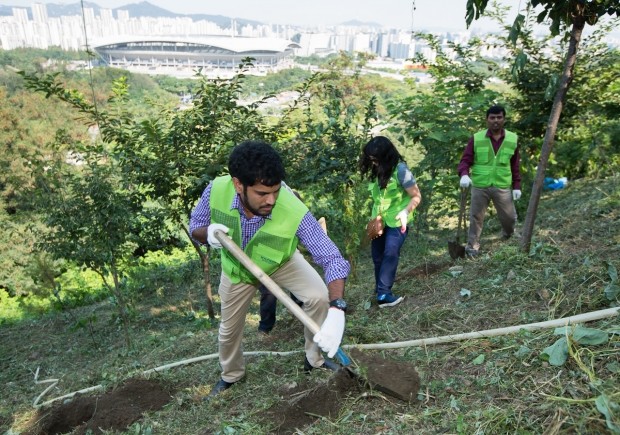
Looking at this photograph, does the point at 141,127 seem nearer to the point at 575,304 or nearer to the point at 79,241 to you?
the point at 79,241

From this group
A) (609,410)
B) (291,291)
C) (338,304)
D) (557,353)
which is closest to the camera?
(609,410)

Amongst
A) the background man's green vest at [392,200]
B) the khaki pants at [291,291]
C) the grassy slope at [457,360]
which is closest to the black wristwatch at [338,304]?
the khaki pants at [291,291]

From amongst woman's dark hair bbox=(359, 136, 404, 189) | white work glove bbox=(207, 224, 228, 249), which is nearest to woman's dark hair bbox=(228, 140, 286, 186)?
white work glove bbox=(207, 224, 228, 249)

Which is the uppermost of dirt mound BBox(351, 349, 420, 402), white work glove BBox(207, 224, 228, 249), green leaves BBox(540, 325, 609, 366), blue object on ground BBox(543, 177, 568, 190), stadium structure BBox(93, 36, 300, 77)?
white work glove BBox(207, 224, 228, 249)

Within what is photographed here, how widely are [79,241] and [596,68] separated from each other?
7859mm

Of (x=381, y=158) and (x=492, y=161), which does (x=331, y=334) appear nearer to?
(x=381, y=158)

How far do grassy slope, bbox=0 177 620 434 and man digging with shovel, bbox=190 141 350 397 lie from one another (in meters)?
0.32

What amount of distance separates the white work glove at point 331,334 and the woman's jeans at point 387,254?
1591mm

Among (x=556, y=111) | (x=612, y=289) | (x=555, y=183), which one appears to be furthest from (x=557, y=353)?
(x=555, y=183)

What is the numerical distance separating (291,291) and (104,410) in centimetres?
147

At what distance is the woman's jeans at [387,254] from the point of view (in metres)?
4.07

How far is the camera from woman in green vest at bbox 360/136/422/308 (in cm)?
A: 394

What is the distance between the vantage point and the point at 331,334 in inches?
98.3

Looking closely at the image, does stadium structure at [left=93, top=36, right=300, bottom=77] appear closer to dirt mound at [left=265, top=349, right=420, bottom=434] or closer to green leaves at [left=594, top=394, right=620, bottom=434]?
dirt mound at [left=265, top=349, right=420, bottom=434]
